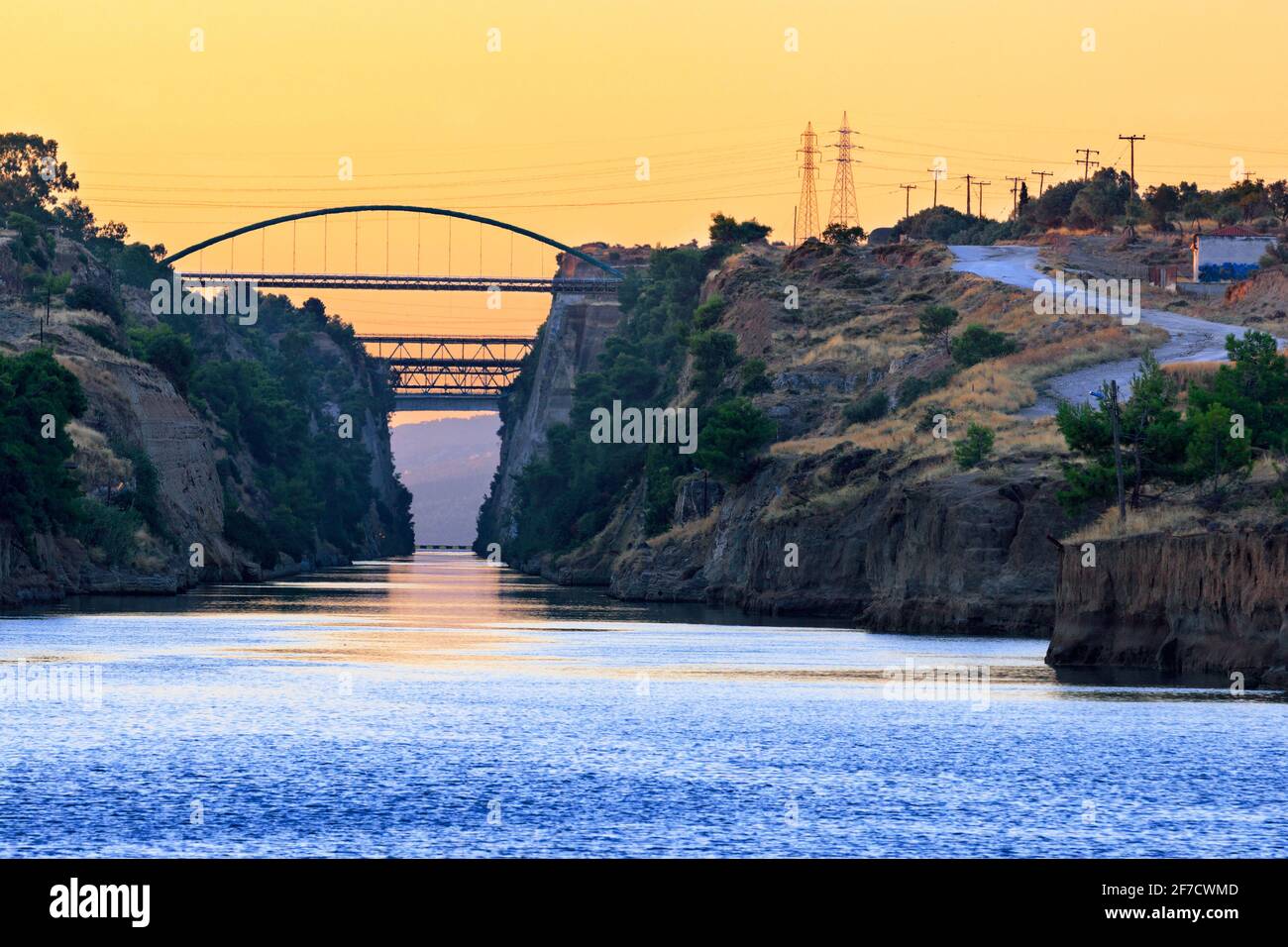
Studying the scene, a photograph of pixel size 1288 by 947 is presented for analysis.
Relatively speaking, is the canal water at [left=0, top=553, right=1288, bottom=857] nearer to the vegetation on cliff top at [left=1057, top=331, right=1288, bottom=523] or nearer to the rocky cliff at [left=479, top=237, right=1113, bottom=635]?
the vegetation on cliff top at [left=1057, top=331, right=1288, bottom=523]

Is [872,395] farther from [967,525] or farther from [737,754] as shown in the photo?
[737,754]

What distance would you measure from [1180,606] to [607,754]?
24.8 meters

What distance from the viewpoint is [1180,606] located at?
6325 centimetres

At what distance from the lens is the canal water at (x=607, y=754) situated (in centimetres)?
3522

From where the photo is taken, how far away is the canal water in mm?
35219

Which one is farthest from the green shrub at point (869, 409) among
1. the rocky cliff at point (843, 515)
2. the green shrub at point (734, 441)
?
the green shrub at point (734, 441)

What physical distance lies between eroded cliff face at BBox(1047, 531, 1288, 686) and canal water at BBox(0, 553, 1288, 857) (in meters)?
2.34

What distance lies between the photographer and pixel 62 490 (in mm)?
105375

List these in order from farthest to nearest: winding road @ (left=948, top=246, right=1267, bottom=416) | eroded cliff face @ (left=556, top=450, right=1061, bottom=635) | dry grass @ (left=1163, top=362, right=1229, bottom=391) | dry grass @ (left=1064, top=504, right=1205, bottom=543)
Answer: winding road @ (left=948, top=246, right=1267, bottom=416)
dry grass @ (left=1163, top=362, right=1229, bottom=391)
eroded cliff face @ (left=556, top=450, right=1061, bottom=635)
dry grass @ (left=1064, top=504, right=1205, bottom=543)

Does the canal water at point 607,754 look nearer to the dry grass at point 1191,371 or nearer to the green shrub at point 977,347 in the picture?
the dry grass at point 1191,371

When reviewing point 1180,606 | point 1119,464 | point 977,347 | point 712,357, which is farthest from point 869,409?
point 1180,606

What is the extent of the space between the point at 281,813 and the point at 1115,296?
13235cm

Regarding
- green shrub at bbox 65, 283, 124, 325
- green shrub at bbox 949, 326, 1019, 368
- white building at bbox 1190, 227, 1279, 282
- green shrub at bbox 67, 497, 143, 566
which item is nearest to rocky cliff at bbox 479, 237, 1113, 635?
green shrub at bbox 949, 326, 1019, 368

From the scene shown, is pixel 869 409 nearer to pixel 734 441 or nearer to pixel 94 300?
pixel 734 441
